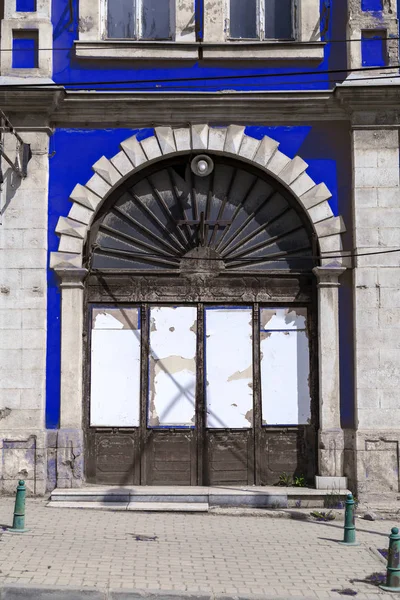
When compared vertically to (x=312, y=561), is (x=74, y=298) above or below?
above

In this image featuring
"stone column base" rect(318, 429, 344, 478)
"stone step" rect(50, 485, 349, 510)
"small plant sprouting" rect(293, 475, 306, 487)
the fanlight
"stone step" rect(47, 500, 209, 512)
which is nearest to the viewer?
"stone step" rect(47, 500, 209, 512)

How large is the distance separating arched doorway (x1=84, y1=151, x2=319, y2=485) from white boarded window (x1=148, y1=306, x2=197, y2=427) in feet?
0.05

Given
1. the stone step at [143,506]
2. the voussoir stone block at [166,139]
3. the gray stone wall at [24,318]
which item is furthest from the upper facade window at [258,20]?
the stone step at [143,506]

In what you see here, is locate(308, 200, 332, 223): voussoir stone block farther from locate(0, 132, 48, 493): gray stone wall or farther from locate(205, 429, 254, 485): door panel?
locate(0, 132, 48, 493): gray stone wall

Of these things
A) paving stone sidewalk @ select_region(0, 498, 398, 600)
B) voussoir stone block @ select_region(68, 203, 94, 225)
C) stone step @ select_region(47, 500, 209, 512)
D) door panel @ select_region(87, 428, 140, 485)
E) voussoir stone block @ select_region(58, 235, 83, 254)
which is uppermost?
voussoir stone block @ select_region(68, 203, 94, 225)

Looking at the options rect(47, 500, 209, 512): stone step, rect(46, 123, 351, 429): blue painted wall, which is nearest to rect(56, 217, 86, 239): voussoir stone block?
rect(46, 123, 351, 429): blue painted wall

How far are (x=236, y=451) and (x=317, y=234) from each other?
361 centimetres

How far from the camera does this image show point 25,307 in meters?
13.2

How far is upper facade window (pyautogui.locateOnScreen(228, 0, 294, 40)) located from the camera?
1399 cm

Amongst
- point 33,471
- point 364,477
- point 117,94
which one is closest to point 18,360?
point 33,471

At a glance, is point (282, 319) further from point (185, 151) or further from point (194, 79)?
point (194, 79)

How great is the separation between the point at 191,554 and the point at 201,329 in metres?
4.53

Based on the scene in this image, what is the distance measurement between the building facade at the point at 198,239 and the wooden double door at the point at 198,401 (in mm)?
31

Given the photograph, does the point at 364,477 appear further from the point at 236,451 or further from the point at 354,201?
the point at 354,201
